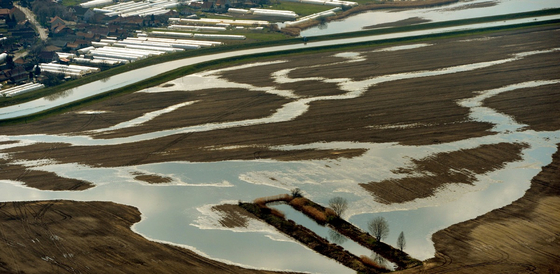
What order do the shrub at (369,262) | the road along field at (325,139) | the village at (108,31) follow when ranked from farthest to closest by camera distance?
the village at (108,31) < the road along field at (325,139) < the shrub at (369,262)

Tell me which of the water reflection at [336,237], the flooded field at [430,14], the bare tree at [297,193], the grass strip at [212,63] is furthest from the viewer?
the flooded field at [430,14]

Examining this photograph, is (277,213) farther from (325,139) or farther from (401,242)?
(325,139)

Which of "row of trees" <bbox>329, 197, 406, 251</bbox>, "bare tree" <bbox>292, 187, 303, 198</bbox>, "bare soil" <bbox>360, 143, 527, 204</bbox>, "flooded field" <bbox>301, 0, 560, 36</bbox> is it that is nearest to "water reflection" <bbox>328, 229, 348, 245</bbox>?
"row of trees" <bbox>329, 197, 406, 251</bbox>

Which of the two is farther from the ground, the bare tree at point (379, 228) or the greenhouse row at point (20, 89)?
the greenhouse row at point (20, 89)

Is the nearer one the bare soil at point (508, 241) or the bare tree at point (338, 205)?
the bare soil at point (508, 241)

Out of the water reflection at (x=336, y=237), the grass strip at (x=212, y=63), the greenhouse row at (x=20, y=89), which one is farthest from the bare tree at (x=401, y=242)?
the greenhouse row at (x=20, y=89)

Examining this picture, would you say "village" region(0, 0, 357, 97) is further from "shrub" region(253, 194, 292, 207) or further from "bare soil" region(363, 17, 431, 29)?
"shrub" region(253, 194, 292, 207)

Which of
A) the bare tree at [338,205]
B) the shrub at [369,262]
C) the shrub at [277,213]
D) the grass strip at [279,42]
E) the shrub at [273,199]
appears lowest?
the shrub at [369,262]

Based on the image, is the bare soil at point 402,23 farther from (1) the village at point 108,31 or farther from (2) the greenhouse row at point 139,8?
(2) the greenhouse row at point 139,8
